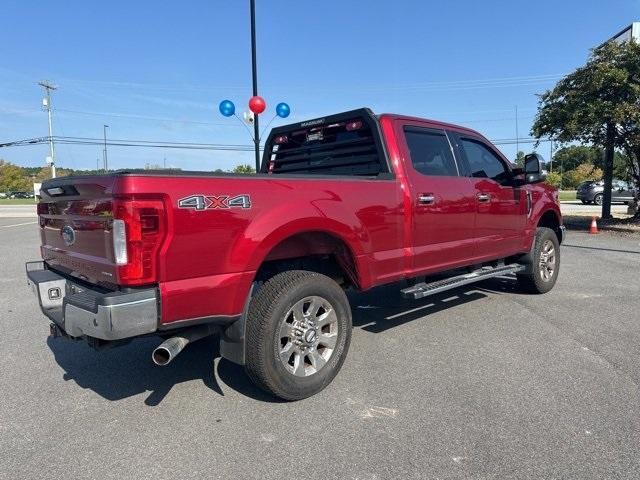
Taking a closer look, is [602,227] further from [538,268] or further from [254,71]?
[254,71]

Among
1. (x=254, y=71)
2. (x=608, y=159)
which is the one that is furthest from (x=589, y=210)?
(x=254, y=71)

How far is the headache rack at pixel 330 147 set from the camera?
176 inches

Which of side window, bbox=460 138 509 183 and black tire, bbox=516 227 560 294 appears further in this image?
black tire, bbox=516 227 560 294

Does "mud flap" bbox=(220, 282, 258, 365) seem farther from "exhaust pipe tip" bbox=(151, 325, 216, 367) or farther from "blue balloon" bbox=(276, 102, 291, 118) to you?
"blue balloon" bbox=(276, 102, 291, 118)

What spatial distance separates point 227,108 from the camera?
42.4 ft

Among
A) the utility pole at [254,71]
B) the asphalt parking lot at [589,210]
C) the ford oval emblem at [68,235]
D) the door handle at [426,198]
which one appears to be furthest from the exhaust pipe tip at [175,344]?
the asphalt parking lot at [589,210]

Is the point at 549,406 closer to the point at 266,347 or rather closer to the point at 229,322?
the point at 266,347

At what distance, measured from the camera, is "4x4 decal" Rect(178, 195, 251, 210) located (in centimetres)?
279

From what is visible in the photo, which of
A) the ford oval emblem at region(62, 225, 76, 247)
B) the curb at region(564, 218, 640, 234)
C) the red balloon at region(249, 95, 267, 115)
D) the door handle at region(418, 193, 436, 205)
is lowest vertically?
the curb at region(564, 218, 640, 234)

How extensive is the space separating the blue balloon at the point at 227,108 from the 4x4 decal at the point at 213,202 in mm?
10521

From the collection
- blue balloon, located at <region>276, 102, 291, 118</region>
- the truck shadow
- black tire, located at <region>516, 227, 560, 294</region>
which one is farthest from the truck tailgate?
blue balloon, located at <region>276, 102, 291, 118</region>

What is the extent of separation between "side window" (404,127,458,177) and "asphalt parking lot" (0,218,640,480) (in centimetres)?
158

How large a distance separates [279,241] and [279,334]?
0.61 meters

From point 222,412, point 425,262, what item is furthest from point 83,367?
point 425,262
